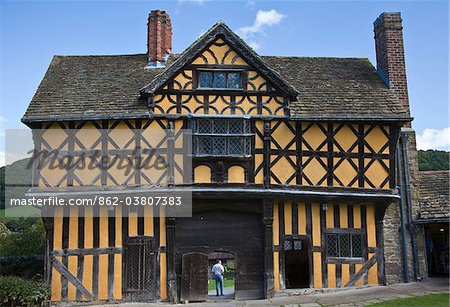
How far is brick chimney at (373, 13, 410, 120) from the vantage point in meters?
17.5

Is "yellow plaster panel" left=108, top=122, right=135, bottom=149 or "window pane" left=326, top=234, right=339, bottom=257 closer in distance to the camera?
"yellow plaster panel" left=108, top=122, right=135, bottom=149

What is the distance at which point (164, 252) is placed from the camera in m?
14.7

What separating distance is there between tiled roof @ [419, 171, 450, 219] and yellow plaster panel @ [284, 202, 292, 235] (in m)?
4.80

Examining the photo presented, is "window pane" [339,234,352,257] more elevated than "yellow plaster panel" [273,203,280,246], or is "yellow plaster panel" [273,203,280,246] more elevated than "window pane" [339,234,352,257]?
"yellow plaster panel" [273,203,280,246]

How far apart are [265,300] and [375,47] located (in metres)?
10.6

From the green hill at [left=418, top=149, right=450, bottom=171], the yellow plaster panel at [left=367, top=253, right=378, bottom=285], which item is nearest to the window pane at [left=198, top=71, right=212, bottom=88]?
the yellow plaster panel at [left=367, top=253, right=378, bottom=285]

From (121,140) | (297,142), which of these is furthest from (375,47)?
(121,140)

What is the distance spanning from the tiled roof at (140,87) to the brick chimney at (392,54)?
0.42 metres

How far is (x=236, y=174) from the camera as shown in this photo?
48.4ft

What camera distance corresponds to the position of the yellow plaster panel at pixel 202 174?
14594 millimetres

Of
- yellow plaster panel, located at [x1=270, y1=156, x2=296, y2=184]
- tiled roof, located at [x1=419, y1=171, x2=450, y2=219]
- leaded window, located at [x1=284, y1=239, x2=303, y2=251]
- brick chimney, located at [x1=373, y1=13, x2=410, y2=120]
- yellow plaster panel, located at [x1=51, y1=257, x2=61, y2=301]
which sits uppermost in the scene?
brick chimney, located at [x1=373, y1=13, x2=410, y2=120]

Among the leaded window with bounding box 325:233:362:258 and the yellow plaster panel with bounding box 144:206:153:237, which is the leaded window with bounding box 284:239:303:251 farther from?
the yellow plaster panel with bounding box 144:206:153:237

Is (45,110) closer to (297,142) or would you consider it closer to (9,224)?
(297,142)

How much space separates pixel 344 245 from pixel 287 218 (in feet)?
6.74
